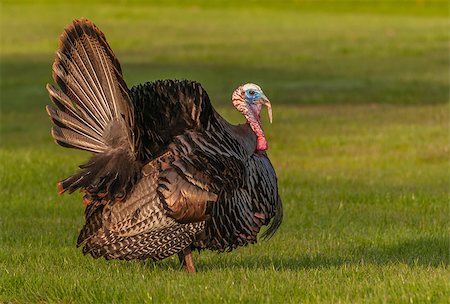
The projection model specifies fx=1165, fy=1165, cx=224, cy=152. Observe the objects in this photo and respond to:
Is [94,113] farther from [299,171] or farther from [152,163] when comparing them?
[299,171]

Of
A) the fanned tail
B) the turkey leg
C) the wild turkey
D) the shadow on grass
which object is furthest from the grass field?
the fanned tail

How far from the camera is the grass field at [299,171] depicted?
9141 millimetres

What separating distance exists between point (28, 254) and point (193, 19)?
5415cm

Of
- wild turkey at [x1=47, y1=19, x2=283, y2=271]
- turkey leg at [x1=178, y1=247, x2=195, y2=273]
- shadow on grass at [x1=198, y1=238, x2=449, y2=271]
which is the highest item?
wild turkey at [x1=47, y1=19, x2=283, y2=271]

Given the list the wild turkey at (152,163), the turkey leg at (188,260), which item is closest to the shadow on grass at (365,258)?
the turkey leg at (188,260)

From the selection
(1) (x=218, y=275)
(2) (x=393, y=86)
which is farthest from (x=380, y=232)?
(2) (x=393, y=86)

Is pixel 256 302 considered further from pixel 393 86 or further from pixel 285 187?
pixel 393 86

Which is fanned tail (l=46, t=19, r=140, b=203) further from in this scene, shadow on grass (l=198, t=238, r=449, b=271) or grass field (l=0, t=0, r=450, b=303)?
shadow on grass (l=198, t=238, r=449, b=271)

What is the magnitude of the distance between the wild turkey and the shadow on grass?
760 mm

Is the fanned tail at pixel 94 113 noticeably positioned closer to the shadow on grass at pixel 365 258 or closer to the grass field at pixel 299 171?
the grass field at pixel 299 171

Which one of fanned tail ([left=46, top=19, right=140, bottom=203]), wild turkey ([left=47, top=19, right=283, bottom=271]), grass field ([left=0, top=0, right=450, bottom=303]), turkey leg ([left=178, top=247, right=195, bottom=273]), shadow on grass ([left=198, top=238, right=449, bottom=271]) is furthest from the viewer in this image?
shadow on grass ([left=198, top=238, right=449, bottom=271])

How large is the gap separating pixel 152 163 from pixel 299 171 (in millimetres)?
9497

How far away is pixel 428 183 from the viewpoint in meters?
17.4

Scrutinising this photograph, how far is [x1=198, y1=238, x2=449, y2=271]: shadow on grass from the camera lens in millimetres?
10578
